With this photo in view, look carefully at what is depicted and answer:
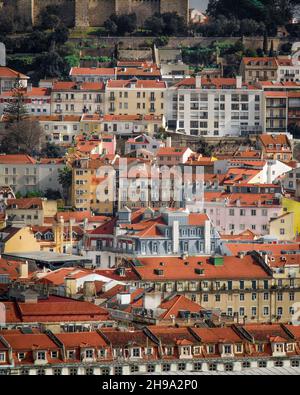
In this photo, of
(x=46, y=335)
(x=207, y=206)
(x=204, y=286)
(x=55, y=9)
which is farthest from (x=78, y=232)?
(x=55, y=9)

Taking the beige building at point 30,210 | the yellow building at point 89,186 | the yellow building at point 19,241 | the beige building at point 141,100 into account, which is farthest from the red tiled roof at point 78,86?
the yellow building at point 19,241

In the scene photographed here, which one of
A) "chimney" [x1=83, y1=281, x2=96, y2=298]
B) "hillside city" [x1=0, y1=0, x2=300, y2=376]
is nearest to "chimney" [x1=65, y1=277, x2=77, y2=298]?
"hillside city" [x1=0, y1=0, x2=300, y2=376]

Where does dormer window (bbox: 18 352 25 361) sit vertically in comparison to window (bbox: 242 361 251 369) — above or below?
above

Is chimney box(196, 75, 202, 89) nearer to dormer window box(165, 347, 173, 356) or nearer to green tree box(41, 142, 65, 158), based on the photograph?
green tree box(41, 142, 65, 158)

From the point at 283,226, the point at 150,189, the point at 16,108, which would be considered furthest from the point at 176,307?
the point at 16,108

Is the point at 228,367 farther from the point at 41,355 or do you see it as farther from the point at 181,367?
the point at 41,355

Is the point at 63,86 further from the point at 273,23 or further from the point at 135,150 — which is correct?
the point at 273,23
